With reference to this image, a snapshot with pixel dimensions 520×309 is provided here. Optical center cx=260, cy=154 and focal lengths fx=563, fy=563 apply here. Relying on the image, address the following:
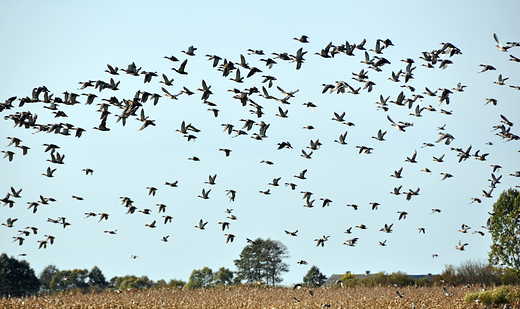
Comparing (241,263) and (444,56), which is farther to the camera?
(241,263)

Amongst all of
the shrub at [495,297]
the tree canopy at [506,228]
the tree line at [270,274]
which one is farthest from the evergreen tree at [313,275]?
the shrub at [495,297]

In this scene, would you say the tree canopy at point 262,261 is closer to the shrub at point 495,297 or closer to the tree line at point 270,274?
the tree line at point 270,274

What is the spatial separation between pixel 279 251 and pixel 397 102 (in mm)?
60993

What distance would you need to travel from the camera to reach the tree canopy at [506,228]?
57.5 metres

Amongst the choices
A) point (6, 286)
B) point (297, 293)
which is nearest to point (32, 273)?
point (6, 286)

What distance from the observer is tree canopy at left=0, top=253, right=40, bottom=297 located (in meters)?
70.0

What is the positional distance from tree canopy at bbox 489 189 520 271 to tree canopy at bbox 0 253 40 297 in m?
54.2

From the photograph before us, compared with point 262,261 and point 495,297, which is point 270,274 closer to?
point 262,261

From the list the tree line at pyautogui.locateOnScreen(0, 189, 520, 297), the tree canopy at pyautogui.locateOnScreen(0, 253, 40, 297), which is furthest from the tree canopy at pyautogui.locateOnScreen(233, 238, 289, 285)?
the tree canopy at pyautogui.locateOnScreen(0, 253, 40, 297)

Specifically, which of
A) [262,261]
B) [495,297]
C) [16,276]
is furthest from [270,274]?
[495,297]

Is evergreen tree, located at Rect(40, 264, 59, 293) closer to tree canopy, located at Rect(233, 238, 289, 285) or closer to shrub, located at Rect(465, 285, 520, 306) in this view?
tree canopy, located at Rect(233, 238, 289, 285)

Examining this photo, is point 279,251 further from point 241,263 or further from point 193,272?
point 193,272

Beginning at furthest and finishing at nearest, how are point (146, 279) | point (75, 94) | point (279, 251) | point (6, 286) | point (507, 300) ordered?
point (279, 251) → point (146, 279) → point (6, 286) → point (507, 300) → point (75, 94)

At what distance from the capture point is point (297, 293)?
137 ft
